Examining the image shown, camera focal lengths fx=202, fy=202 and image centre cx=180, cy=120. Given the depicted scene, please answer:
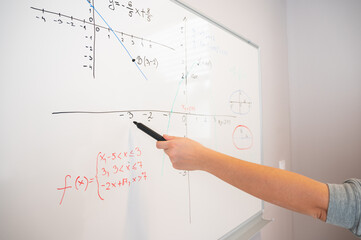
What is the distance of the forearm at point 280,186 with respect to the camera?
1.57ft

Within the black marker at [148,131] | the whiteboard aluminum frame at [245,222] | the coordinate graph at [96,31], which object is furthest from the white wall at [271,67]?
the black marker at [148,131]

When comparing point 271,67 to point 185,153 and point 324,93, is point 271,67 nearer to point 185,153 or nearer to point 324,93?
point 324,93

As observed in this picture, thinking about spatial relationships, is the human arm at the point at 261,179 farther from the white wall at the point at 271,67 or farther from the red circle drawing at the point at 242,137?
the white wall at the point at 271,67

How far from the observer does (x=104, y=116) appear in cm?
53

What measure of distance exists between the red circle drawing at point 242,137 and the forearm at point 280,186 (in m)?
0.44

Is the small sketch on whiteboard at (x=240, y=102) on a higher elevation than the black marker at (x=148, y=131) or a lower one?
higher

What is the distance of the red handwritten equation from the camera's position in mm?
483

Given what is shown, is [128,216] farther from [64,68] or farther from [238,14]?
[238,14]

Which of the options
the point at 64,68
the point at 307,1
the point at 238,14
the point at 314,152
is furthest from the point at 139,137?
the point at 307,1

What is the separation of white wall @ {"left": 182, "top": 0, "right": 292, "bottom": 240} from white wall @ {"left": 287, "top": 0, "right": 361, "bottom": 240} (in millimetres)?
84

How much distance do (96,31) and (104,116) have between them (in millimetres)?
219

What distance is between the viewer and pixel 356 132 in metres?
1.39

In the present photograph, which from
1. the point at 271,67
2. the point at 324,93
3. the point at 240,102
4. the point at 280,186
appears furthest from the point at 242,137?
the point at 324,93

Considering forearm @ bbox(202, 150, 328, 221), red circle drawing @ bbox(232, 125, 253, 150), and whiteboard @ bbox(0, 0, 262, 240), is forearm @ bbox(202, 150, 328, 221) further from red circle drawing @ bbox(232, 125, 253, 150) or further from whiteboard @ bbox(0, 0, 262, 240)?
red circle drawing @ bbox(232, 125, 253, 150)
